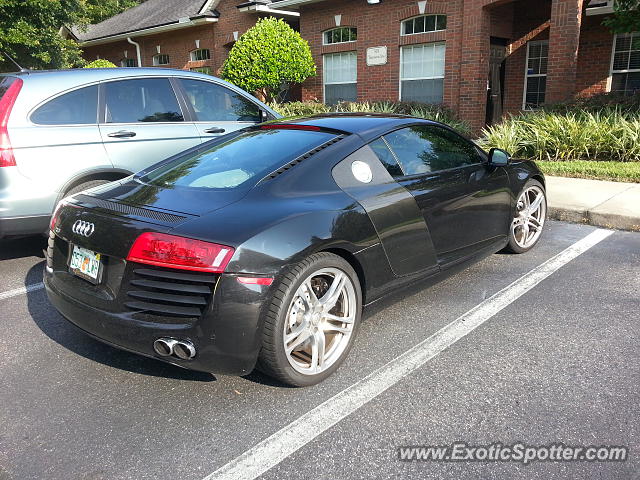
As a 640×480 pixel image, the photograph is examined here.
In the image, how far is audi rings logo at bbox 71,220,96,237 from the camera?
2910 millimetres

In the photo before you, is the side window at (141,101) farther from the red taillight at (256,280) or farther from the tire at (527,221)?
the tire at (527,221)

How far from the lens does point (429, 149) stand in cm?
408

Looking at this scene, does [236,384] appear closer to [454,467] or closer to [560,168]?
[454,467]

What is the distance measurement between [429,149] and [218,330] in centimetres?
228

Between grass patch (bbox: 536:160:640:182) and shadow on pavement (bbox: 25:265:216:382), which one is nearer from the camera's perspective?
shadow on pavement (bbox: 25:265:216:382)

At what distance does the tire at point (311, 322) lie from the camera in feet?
8.84

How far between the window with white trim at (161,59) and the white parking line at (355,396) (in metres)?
21.2

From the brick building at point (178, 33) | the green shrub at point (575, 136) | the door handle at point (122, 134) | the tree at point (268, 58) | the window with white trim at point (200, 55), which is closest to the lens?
the door handle at point (122, 134)

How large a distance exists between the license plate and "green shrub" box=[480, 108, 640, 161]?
29.2ft

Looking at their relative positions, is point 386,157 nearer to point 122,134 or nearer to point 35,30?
point 122,134

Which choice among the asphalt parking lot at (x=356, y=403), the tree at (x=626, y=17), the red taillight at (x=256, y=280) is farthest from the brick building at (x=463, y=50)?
the red taillight at (x=256, y=280)

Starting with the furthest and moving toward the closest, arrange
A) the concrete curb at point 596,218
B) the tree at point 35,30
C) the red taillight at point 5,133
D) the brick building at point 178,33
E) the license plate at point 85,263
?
the brick building at point 178,33 < the tree at point 35,30 < the concrete curb at point 596,218 < the red taillight at point 5,133 < the license plate at point 85,263

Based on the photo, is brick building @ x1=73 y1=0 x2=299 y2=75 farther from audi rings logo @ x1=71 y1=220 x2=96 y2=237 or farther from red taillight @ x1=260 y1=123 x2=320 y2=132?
audi rings logo @ x1=71 y1=220 x2=96 y2=237

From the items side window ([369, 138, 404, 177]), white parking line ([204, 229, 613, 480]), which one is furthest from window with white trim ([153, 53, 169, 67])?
white parking line ([204, 229, 613, 480])
